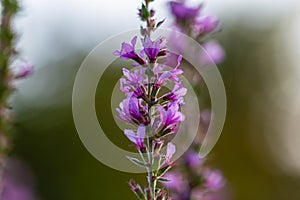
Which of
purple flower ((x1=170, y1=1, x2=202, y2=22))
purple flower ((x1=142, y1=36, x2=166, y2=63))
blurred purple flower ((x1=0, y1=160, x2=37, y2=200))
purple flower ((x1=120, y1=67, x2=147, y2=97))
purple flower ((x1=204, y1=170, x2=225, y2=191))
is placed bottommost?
purple flower ((x1=120, y1=67, x2=147, y2=97))

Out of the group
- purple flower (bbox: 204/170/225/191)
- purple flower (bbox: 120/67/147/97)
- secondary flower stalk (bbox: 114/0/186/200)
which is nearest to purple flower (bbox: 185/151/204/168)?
purple flower (bbox: 204/170/225/191)

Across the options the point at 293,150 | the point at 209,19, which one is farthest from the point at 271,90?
the point at 209,19

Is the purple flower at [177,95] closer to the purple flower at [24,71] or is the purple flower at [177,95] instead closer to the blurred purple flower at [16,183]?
the purple flower at [24,71]

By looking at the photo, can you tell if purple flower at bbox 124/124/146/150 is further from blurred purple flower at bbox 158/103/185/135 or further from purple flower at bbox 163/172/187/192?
purple flower at bbox 163/172/187/192

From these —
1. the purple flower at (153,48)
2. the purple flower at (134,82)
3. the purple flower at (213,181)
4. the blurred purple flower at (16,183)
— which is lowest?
the purple flower at (134,82)

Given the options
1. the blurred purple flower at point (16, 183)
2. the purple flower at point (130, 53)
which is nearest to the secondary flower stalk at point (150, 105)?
the purple flower at point (130, 53)

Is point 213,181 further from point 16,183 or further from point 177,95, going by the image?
point 16,183

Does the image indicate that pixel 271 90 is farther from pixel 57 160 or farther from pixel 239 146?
pixel 57 160
